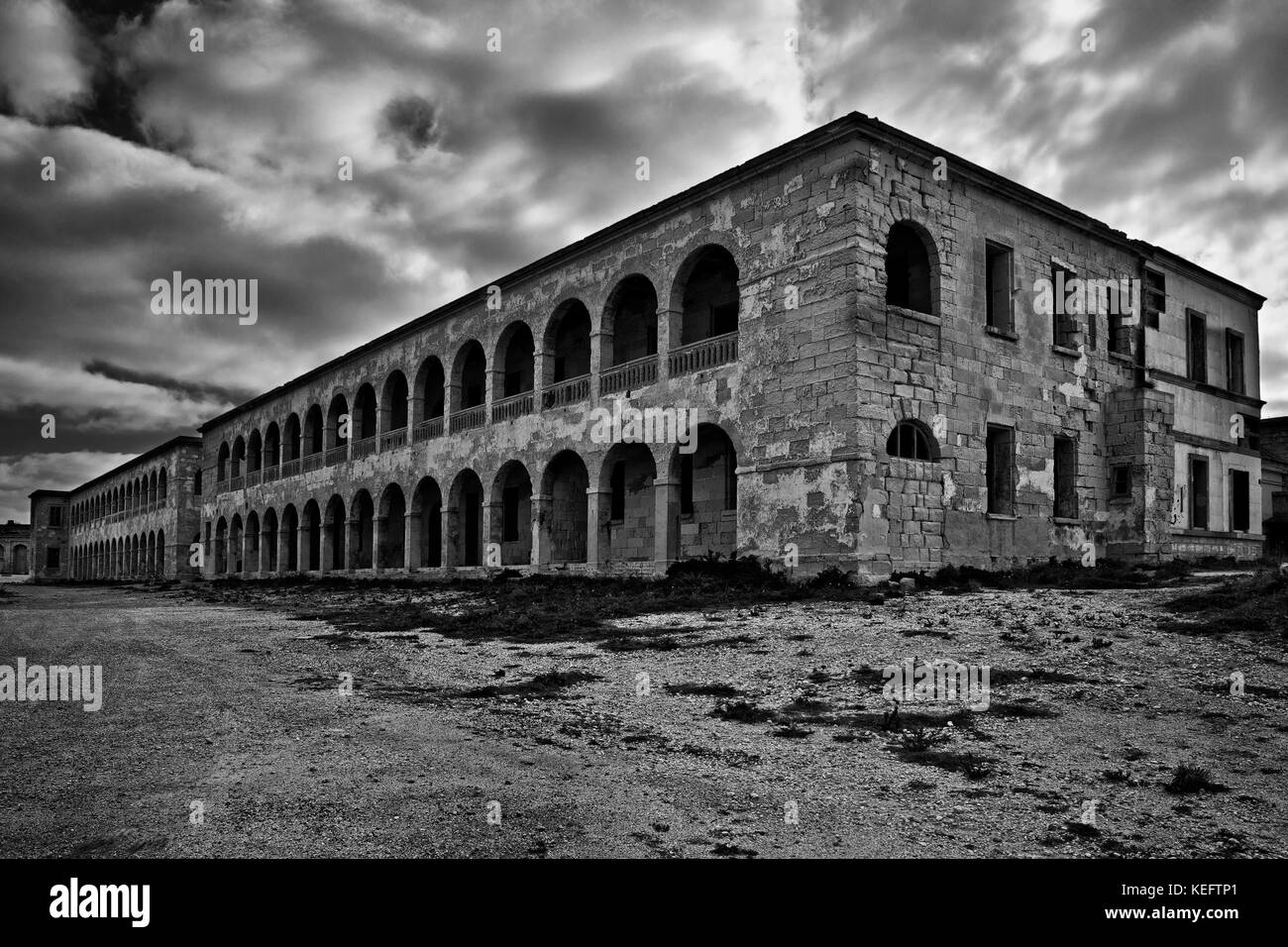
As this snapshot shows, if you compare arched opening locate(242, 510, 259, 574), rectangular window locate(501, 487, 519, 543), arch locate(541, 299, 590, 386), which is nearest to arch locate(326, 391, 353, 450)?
arched opening locate(242, 510, 259, 574)

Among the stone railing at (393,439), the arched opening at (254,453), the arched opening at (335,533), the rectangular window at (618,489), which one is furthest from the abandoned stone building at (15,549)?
the rectangular window at (618,489)

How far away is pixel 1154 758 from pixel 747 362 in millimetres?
12864

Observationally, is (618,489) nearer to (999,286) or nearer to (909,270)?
(909,270)

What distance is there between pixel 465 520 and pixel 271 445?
58.9ft

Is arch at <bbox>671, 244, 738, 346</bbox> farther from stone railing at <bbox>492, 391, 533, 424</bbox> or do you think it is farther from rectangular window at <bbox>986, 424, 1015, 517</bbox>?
rectangular window at <bbox>986, 424, 1015, 517</bbox>

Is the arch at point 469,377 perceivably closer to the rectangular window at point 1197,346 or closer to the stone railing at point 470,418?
the stone railing at point 470,418

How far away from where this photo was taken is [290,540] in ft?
136

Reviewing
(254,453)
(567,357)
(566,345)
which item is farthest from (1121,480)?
(254,453)

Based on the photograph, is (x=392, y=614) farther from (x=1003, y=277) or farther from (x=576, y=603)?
(x=1003, y=277)

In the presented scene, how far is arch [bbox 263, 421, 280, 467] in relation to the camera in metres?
42.6

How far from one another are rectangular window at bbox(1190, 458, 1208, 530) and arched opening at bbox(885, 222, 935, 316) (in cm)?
1022

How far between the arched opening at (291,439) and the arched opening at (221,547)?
9282 mm
